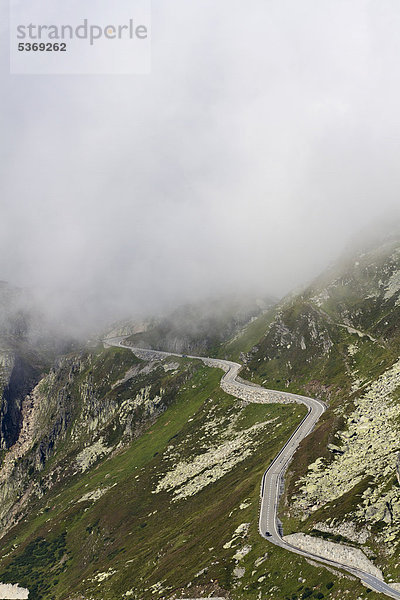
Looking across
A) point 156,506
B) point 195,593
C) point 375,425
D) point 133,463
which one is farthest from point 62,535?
point 375,425

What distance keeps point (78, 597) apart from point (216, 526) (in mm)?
36972

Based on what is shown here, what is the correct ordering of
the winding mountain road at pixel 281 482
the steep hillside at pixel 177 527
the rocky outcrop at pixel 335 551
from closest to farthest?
the winding mountain road at pixel 281 482, the rocky outcrop at pixel 335 551, the steep hillside at pixel 177 527

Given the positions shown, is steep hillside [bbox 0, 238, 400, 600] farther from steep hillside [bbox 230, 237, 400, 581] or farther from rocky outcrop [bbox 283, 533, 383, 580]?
rocky outcrop [bbox 283, 533, 383, 580]

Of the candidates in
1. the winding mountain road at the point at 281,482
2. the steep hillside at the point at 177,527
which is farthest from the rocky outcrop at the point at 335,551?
the steep hillside at the point at 177,527

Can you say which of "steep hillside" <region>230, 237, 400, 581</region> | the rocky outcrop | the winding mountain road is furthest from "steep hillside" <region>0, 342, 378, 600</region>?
"steep hillside" <region>230, 237, 400, 581</region>

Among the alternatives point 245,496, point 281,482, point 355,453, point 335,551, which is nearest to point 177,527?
point 245,496

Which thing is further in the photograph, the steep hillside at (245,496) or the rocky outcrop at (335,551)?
the steep hillside at (245,496)

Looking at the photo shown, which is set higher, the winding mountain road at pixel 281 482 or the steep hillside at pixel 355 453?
the steep hillside at pixel 355 453

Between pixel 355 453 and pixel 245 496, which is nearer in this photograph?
pixel 355 453

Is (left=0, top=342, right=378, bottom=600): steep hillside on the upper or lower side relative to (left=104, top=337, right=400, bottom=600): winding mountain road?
lower

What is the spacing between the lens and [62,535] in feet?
496

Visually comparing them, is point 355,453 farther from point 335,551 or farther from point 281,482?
point 335,551

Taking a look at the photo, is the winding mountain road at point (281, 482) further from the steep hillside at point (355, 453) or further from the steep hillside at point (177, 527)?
the steep hillside at point (355, 453)

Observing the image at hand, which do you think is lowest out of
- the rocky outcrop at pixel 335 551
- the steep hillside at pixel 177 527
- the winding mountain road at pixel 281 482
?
the steep hillside at pixel 177 527
